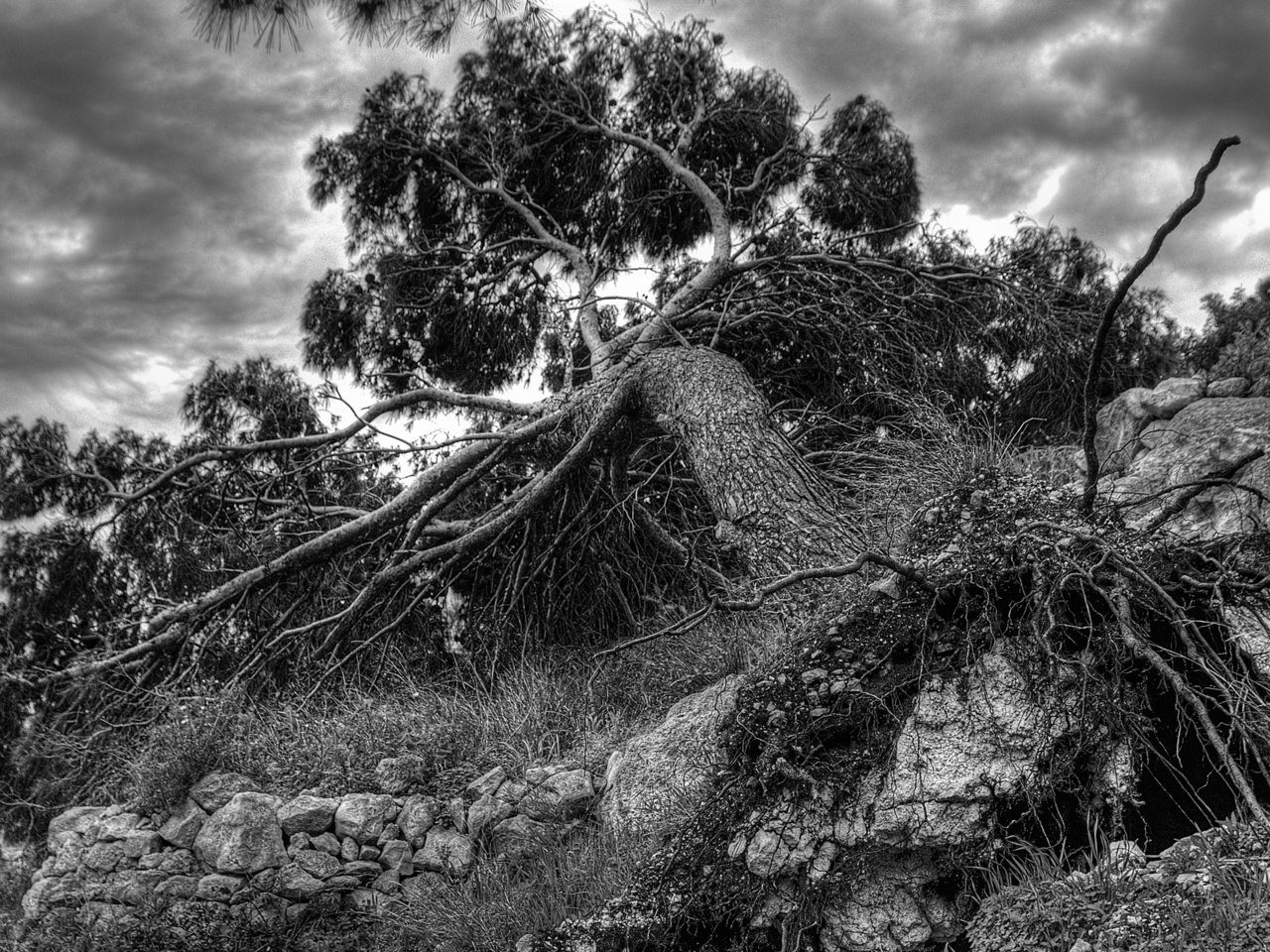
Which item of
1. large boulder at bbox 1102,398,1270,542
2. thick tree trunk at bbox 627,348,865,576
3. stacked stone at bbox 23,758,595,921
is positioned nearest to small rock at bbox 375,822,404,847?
stacked stone at bbox 23,758,595,921

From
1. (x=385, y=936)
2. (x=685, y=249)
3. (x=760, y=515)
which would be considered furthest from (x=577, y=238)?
(x=385, y=936)

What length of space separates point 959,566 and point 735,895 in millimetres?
1513

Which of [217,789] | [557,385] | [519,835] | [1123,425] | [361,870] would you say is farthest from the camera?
[557,385]

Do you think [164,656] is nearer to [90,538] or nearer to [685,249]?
[90,538]

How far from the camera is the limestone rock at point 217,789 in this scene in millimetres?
5656

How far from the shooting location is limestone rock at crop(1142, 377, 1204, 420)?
7.30 metres

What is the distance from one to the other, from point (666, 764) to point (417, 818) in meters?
1.59

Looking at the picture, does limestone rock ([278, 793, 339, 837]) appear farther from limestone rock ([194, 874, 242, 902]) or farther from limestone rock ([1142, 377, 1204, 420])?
limestone rock ([1142, 377, 1204, 420])

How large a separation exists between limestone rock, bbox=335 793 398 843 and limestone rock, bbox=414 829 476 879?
0.28 metres

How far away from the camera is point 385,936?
16.5 feet

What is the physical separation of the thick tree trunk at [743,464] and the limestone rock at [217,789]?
10.5ft

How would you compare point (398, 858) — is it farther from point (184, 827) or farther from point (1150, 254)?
point (1150, 254)

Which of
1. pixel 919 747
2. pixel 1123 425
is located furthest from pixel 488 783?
pixel 1123 425

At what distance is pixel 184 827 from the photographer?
555cm
